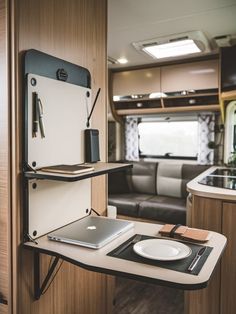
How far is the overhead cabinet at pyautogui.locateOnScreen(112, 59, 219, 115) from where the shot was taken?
3.49 metres

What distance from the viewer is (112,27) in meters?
2.51

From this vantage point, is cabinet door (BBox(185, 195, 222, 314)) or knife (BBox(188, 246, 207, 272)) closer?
knife (BBox(188, 246, 207, 272))

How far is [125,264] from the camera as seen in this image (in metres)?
1.04

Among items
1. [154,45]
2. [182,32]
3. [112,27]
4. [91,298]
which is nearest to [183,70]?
[154,45]

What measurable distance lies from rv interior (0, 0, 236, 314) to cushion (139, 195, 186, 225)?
0.90 meters

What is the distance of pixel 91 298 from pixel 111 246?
664 mm

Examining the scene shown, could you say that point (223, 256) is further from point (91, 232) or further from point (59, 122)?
point (59, 122)

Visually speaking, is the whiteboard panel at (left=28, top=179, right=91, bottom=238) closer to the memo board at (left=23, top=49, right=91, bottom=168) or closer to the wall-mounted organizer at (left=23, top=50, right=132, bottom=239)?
the wall-mounted organizer at (left=23, top=50, right=132, bottom=239)

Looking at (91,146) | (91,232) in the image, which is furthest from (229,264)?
(91,146)

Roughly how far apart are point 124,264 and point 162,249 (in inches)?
7.8

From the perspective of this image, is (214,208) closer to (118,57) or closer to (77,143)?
(77,143)

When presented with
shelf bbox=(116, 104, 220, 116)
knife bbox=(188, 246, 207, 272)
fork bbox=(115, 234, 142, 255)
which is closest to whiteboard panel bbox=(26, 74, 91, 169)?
fork bbox=(115, 234, 142, 255)

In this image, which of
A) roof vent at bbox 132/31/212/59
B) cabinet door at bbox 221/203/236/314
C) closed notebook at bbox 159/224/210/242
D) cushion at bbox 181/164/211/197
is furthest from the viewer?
cushion at bbox 181/164/211/197

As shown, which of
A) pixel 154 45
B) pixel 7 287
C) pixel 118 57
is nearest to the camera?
pixel 7 287
